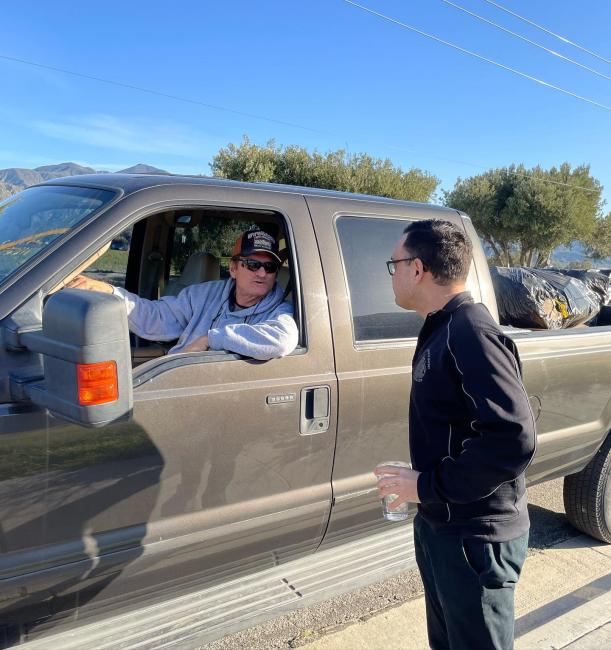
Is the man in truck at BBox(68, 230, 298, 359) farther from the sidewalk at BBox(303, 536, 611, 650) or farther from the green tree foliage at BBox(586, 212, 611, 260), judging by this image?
the green tree foliage at BBox(586, 212, 611, 260)

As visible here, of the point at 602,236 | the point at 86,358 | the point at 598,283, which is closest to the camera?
the point at 86,358

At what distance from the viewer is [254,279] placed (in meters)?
2.62

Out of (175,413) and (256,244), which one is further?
(256,244)

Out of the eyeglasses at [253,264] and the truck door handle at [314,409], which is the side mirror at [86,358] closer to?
the truck door handle at [314,409]

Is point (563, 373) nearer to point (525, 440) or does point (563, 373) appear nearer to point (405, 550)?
point (405, 550)

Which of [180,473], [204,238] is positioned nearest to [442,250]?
[180,473]

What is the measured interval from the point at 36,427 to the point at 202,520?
2.17ft

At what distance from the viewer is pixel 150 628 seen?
7.56 feet

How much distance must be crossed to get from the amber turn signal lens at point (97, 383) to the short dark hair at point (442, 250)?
0.88 metres

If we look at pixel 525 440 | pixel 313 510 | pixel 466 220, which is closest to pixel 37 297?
pixel 313 510

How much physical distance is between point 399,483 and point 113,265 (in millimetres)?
1845

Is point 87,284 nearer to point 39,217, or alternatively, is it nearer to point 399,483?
point 39,217

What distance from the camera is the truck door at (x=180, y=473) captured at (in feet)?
5.63

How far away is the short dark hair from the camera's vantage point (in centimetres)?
162
